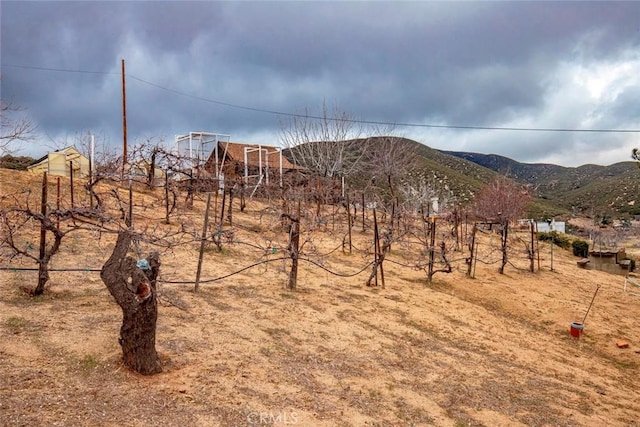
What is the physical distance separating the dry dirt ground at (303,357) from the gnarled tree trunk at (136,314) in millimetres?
125

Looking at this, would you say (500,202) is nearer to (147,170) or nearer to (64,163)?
(147,170)

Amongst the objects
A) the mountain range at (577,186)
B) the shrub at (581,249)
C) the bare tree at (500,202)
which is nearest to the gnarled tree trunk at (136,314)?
the bare tree at (500,202)

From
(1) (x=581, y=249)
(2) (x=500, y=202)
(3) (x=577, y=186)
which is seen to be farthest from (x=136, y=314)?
(3) (x=577, y=186)

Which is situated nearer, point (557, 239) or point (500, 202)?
point (500, 202)

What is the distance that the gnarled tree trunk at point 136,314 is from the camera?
337 centimetres

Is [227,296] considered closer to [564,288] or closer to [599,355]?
[599,355]

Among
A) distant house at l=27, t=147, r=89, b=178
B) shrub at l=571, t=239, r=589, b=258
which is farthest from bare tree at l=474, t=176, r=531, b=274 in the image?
distant house at l=27, t=147, r=89, b=178

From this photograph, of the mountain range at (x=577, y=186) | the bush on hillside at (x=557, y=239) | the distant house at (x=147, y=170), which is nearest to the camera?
the distant house at (x=147, y=170)

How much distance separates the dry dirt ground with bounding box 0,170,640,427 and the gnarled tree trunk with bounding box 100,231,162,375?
4.9 inches

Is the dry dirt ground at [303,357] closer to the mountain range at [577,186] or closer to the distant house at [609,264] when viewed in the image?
the distant house at [609,264]

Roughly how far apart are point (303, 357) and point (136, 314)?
1787mm

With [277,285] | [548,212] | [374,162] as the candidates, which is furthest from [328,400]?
[548,212]

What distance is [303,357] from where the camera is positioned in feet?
14.5

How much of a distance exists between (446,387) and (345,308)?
229 cm
